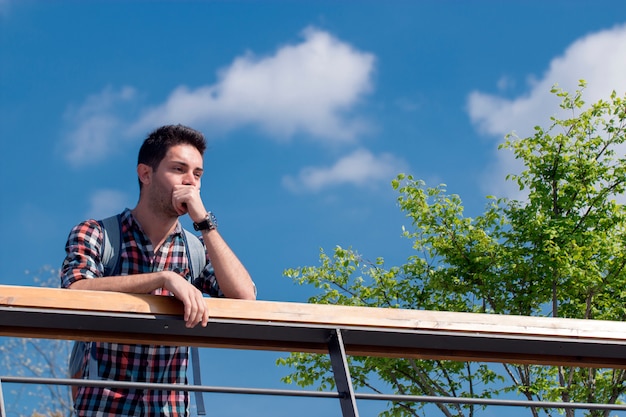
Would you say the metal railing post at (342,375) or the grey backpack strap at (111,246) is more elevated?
the grey backpack strap at (111,246)

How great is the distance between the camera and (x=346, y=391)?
214 centimetres

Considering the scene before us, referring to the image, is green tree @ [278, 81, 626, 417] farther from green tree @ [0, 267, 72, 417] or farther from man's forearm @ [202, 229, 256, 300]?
man's forearm @ [202, 229, 256, 300]

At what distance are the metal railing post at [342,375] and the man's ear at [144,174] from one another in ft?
3.43

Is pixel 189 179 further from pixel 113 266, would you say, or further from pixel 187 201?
pixel 113 266

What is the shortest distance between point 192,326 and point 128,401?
67 cm

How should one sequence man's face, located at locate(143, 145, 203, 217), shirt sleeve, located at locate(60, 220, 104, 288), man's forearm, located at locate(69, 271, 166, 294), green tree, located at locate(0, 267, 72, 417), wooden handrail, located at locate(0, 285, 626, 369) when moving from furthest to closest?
green tree, located at locate(0, 267, 72, 417) < man's face, located at locate(143, 145, 203, 217) < shirt sleeve, located at locate(60, 220, 104, 288) < man's forearm, located at locate(69, 271, 166, 294) < wooden handrail, located at locate(0, 285, 626, 369)

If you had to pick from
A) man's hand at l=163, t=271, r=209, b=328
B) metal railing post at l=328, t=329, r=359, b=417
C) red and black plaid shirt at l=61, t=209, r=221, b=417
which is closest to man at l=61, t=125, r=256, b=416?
red and black plaid shirt at l=61, t=209, r=221, b=417

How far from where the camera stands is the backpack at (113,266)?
2598 millimetres

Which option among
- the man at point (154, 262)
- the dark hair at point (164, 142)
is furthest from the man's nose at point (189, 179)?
the dark hair at point (164, 142)

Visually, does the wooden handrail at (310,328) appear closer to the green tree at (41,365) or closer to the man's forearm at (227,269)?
the man's forearm at (227,269)

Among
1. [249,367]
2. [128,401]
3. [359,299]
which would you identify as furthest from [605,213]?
[128,401]

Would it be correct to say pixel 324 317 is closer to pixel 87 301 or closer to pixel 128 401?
pixel 87 301

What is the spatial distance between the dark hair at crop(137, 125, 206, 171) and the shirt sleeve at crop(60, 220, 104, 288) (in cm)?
35

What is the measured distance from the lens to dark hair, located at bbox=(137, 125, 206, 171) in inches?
114
